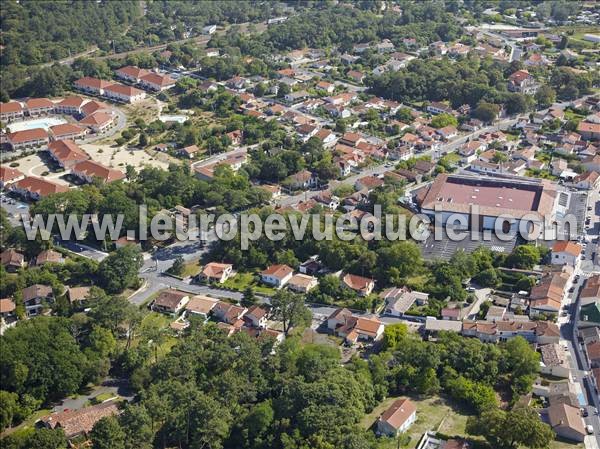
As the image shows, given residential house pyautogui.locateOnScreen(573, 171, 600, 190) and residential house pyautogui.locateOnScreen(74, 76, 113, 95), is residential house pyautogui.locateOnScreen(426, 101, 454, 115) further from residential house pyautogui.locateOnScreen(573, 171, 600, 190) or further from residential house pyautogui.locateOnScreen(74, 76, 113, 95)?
residential house pyautogui.locateOnScreen(74, 76, 113, 95)

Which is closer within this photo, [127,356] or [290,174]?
[127,356]

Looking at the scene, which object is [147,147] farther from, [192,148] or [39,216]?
[39,216]

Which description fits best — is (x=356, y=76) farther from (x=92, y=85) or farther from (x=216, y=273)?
(x=216, y=273)

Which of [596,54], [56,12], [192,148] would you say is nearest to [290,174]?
[192,148]

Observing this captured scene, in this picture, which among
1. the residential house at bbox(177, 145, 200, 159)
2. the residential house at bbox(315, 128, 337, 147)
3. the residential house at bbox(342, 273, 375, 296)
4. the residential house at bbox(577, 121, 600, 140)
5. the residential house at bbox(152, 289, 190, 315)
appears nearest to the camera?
the residential house at bbox(152, 289, 190, 315)

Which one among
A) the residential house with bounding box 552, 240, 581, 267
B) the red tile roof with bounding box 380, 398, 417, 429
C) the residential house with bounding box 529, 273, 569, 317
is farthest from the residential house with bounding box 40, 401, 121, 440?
the residential house with bounding box 552, 240, 581, 267

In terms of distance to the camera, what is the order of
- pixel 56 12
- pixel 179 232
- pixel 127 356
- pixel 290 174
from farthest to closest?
pixel 56 12 → pixel 290 174 → pixel 179 232 → pixel 127 356
